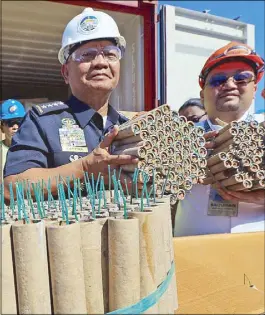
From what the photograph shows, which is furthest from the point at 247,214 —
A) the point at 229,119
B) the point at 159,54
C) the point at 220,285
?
the point at 159,54

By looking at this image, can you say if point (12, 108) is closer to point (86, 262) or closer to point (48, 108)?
point (48, 108)

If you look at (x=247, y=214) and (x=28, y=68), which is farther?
(x=28, y=68)

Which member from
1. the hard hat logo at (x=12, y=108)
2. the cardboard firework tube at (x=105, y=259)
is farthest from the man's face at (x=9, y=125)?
the cardboard firework tube at (x=105, y=259)

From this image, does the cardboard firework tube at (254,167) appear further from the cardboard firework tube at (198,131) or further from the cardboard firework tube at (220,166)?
the cardboard firework tube at (198,131)

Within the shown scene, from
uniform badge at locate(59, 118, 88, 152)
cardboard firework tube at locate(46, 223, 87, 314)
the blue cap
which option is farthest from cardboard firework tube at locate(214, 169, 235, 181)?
the blue cap

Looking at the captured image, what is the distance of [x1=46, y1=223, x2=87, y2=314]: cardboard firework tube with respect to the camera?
45.9 inches

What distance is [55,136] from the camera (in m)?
2.46

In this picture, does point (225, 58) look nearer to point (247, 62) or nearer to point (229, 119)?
point (247, 62)

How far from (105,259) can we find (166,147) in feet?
3.55

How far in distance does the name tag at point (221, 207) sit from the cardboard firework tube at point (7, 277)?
6.75 ft

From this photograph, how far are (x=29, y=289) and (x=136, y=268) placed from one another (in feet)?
1.22

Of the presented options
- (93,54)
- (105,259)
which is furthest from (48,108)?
(105,259)

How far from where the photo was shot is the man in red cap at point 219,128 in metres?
2.93

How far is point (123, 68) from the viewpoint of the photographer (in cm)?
525
